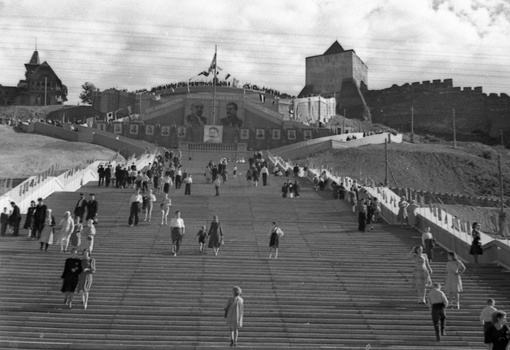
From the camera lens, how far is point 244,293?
526 inches

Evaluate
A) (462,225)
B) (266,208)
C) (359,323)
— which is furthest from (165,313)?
(266,208)

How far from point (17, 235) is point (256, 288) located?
7.59 metres

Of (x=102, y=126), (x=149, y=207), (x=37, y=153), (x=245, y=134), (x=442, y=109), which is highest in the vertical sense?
(x=442, y=109)

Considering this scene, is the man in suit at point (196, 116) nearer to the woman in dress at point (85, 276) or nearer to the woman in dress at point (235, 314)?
the woman in dress at point (85, 276)

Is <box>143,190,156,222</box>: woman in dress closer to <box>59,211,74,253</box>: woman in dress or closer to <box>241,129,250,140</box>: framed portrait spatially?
<box>59,211,74,253</box>: woman in dress

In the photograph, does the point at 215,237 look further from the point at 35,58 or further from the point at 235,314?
the point at 35,58

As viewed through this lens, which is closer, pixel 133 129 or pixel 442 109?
pixel 133 129

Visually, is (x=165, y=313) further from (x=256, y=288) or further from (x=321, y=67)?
(x=321, y=67)

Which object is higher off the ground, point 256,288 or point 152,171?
point 152,171

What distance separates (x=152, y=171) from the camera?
31.5 m

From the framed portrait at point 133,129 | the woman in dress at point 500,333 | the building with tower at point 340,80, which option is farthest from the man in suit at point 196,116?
the woman in dress at point 500,333

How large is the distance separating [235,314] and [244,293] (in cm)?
300

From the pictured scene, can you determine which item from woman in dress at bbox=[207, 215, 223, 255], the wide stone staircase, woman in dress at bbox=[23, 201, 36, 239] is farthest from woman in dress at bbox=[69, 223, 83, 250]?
woman in dress at bbox=[207, 215, 223, 255]

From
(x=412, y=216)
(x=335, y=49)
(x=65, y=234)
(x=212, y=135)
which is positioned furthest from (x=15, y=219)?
(x=335, y=49)
